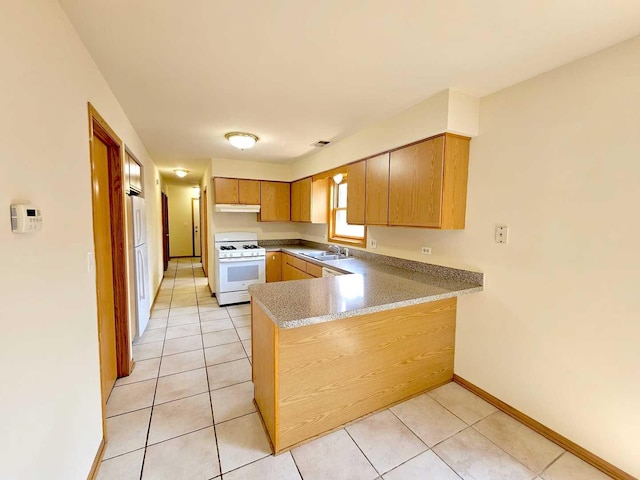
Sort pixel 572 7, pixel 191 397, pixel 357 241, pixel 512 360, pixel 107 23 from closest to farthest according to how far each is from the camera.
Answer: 1. pixel 572 7
2. pixel 107 23
3. pixel 512 360
4. pixel 191 397
5. pixel 357 241

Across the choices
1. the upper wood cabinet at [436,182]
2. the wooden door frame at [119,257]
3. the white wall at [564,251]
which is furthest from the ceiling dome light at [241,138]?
the white wall at [564,251]

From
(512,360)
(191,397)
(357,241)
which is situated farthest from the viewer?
(357,241)

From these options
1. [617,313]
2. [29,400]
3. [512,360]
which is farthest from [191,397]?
[617,313]

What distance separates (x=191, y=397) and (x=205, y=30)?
95.6 inches

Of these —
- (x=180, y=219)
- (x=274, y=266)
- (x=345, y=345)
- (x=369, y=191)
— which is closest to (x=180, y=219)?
(x=180, y=219)

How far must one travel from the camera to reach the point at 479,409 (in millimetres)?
2084

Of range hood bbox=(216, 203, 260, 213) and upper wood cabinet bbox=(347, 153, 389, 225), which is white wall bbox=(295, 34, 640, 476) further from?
range hood bbox=(216, 203, 260, 213)

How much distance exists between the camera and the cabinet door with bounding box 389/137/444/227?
7.08ft

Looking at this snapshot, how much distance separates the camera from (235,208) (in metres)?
4.50

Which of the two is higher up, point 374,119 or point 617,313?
point 374,119

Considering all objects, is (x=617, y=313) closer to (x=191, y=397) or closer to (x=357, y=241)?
(x=357, y=241)

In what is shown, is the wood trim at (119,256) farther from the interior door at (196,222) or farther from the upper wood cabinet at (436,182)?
the interior door at (196,222)

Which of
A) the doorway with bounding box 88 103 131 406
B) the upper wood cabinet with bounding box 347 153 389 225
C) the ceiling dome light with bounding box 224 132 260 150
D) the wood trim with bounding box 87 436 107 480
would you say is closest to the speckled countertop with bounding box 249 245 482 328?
the upper wood cabinet with bounding box 347 153 389 225

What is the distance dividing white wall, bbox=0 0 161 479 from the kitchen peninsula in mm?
909
